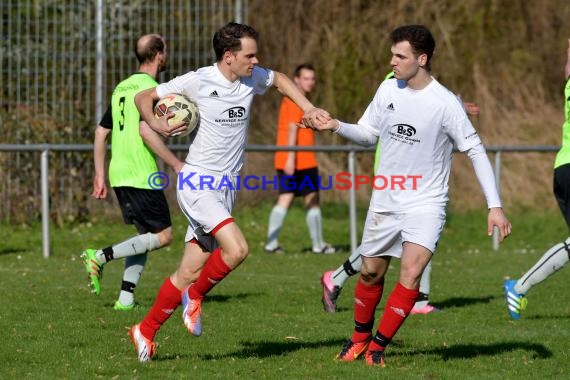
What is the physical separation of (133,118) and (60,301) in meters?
1.69

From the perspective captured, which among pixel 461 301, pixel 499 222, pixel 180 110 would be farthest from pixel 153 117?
pixel 461 301

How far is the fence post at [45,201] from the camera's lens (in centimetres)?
1427

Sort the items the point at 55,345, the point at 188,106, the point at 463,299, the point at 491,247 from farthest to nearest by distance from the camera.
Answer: the point at 491,247, the point at 463,299, the point at 55,345, the point at 188,106

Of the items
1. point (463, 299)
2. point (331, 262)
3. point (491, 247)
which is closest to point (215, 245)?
point (463, 299)

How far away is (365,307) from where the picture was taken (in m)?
7.91

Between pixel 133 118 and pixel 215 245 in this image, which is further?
pixel 133 118

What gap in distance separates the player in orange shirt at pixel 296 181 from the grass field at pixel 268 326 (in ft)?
1.27

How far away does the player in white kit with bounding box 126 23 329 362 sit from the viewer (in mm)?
7730

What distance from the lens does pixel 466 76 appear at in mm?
21781

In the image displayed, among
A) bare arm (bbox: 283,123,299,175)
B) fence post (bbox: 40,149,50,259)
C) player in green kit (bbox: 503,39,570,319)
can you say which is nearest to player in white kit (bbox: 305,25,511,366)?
player in green kit (bbox: 503,39,570,319)

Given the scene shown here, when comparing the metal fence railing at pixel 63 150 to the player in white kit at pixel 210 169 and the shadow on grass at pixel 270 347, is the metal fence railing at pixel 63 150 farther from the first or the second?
the player in white kit at pixel 210 169

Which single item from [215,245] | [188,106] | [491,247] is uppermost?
[188,106]

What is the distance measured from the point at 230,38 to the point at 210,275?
4.95ft

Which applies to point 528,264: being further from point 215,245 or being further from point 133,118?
point 215,245
